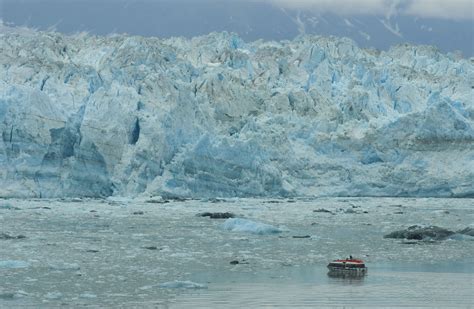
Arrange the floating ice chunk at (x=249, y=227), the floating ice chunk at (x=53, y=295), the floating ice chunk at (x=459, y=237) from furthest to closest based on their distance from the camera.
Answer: the floating ice chunk at (x=249, y=227) < the floating ice chunk at (x=459, y=237) < the floating ice chunk at (x=53, y=295)

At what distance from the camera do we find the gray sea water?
1032 cm

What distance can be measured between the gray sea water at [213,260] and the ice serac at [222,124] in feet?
15.9

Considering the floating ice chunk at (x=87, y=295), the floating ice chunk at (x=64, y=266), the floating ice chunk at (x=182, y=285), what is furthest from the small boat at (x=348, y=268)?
the floating ice chunk at (x=87, y=295)

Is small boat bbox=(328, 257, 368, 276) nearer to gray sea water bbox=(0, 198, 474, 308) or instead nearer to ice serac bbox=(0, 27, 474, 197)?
Answer: gray sea water bbox=(0, 198, 474, 308)

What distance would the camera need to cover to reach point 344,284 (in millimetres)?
11727

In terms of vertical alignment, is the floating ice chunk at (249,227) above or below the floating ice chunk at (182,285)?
above

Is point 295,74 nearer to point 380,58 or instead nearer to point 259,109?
point 259,109

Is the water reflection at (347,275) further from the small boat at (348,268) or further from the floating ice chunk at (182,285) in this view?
the floating ice chunk at (182,285)

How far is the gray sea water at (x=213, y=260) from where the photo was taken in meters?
10.3

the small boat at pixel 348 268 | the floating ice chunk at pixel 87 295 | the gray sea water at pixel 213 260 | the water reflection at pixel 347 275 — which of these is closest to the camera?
the floating ice chunk at pixel 87 295

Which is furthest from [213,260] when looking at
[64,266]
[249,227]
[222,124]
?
[222,124]

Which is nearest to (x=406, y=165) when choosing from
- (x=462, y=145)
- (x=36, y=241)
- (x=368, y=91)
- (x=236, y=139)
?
(x=462, y=145)

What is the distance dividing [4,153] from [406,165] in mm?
16198

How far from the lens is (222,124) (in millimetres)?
35531
